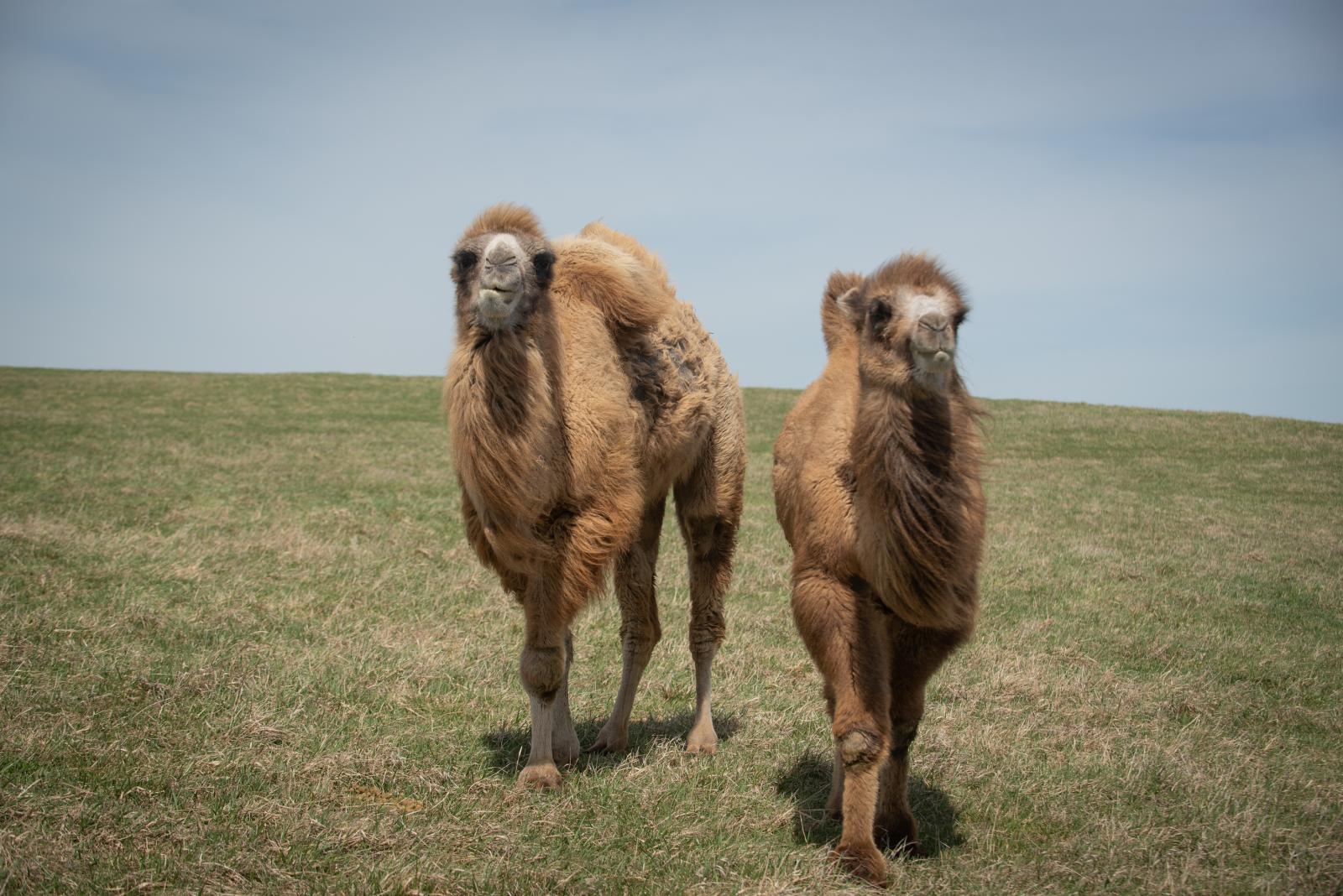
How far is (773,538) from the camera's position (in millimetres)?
13008

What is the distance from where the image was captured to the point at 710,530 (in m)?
6.67

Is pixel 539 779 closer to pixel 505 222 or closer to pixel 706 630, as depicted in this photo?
pixel 706 630

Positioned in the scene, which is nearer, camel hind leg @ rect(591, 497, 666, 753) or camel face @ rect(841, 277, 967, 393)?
camel face @ rect(841, 277, 967, 393)

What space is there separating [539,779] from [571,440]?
1.76m

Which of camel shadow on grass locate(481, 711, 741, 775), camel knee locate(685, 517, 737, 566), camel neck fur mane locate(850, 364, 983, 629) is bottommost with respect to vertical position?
camel shadow on grass locate(481, 711, 741, 775)

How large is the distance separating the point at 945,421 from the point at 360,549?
8148 mm

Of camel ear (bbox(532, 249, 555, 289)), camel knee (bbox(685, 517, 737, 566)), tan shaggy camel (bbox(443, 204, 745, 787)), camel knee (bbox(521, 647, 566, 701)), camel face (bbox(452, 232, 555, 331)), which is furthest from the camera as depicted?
camel knee (bbox(685, 517, 737, 566))

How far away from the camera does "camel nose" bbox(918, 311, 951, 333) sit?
396cm

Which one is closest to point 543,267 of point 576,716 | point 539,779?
point 539,779

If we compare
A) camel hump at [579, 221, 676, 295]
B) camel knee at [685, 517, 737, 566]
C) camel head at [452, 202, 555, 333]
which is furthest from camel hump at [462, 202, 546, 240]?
camel knee at [685, 517, 737, 566]

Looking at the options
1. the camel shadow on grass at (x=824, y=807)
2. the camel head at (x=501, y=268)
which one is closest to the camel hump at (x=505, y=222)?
the camel head at (x=501, y=268)

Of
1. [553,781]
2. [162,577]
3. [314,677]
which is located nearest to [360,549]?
[162,577]

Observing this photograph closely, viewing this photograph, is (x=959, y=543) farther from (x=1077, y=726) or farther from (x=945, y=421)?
(x=1077, y=726)

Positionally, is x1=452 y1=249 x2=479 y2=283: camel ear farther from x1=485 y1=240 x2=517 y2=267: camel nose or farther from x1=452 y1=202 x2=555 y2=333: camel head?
x1=485 y1=240 x2=517 y2=267: camel nose
